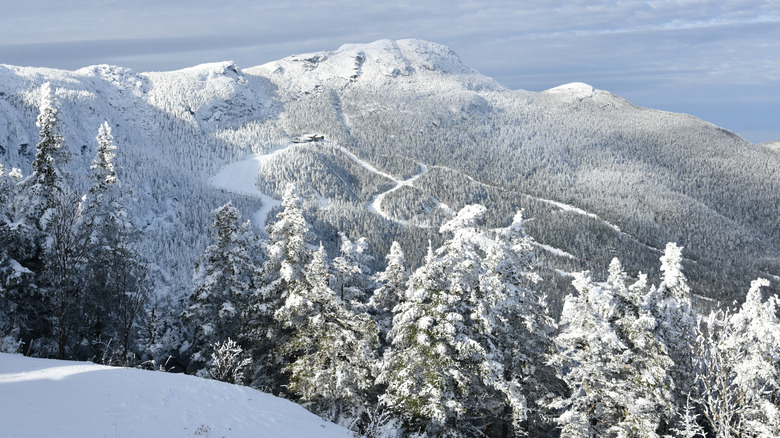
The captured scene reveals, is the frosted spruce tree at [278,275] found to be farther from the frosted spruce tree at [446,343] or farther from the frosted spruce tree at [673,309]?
the frosted spruce tree at [673,309]

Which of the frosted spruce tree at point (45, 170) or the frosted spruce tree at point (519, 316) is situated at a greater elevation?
the frosted spruce tree at point (45, 170)

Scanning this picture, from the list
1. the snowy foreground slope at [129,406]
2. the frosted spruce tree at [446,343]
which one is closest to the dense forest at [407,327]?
the frosted spruce tree at [446,343]

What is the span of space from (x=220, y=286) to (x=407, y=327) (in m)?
12.6

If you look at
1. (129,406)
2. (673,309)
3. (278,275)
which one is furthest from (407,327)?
(673,309)

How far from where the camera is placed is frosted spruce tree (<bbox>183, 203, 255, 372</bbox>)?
25.9 m

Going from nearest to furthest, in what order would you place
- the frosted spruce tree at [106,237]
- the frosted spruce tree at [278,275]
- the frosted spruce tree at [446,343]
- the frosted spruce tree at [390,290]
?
the frosted spruce tree at [446,343], the frosted spruce tree at [278,275], the frosted spruce tree at [106,237], the frosted spruce tree at [390,290]

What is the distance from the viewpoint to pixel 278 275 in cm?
2544

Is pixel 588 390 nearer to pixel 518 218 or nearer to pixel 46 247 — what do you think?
pixel 518 218

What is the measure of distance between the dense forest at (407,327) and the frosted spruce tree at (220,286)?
0.37 feet

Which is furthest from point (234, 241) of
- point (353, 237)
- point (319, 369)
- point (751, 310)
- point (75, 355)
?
point (353, 237)

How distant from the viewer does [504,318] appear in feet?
71.7

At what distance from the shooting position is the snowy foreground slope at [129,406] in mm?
11905

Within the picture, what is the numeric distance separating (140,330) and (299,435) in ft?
86.4

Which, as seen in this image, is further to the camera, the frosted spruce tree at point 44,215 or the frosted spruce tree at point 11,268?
the frosted spruce tree at point 44,215
